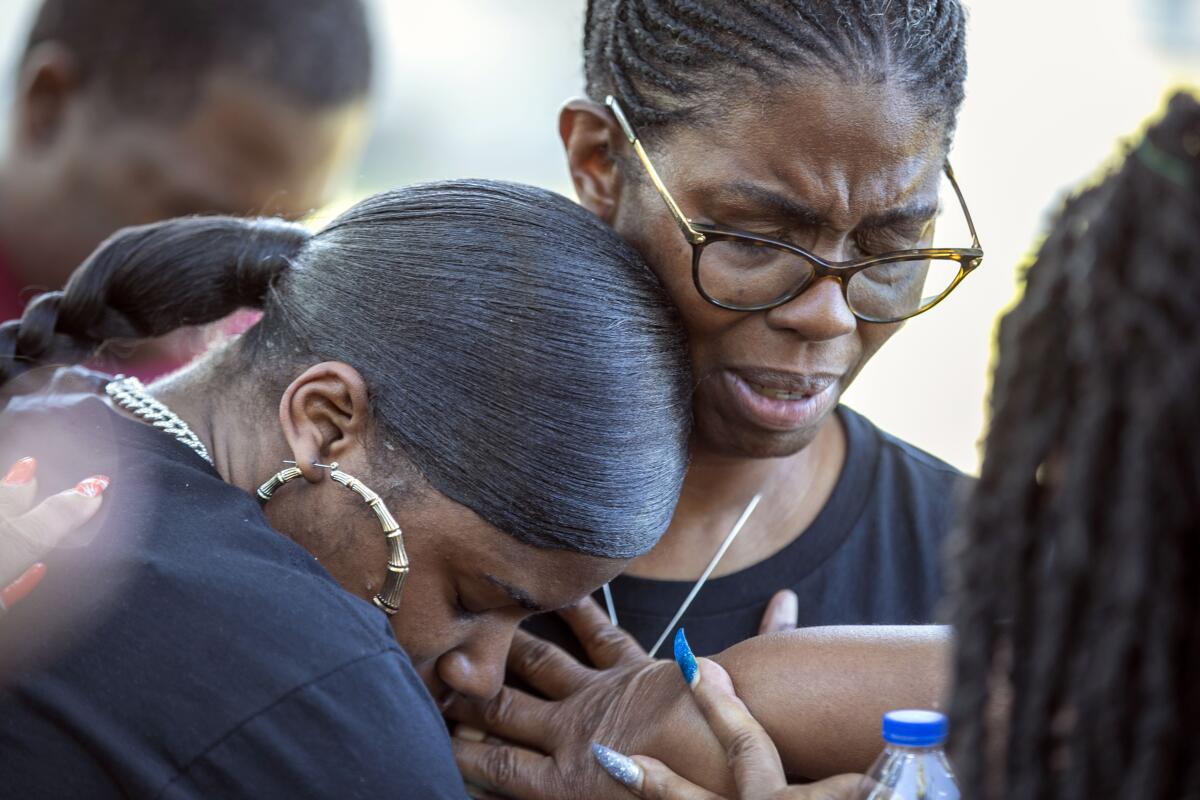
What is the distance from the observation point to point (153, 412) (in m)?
2.15

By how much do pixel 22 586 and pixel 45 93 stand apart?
2.21 metres

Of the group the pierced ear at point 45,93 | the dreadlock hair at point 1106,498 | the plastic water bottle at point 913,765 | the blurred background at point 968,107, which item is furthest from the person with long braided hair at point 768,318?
the blurred background at point 968,107

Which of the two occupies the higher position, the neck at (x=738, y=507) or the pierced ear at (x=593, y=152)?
the pierced ear at (x=593, y=152)

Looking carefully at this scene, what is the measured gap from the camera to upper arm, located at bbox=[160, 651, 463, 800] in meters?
1.65

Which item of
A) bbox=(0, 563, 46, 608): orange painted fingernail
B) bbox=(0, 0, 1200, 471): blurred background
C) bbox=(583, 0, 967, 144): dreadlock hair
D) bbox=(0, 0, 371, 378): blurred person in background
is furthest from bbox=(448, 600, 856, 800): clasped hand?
bbox=(0, 0, 1200, 471): blurred background

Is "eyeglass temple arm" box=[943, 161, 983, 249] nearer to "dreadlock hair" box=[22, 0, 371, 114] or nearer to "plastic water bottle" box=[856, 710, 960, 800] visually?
"plastic water bottle" box=[856, 710, 960, 800]

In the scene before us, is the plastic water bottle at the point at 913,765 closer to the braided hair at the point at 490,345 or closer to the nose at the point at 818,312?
the braided hair at the point at 490,345

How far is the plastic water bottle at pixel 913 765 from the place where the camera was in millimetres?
1560

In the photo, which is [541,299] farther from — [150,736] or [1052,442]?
[1052,442]

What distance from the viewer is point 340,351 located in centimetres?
208

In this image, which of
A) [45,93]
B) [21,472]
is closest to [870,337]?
[21,472]

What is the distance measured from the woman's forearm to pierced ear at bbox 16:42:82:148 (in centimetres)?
246

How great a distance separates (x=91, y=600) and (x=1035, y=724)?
4.02ft

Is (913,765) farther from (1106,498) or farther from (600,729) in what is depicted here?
(1106,498)
